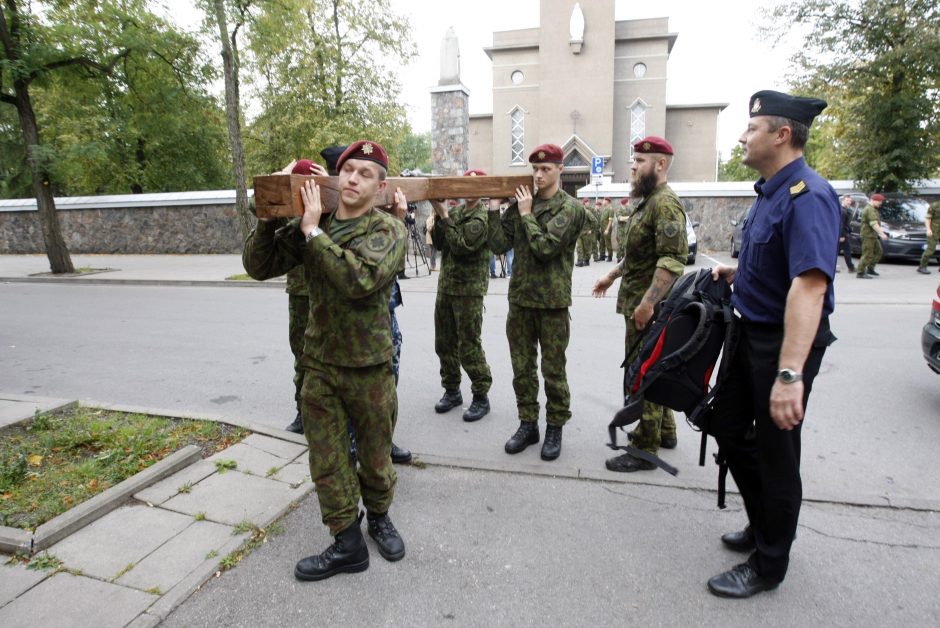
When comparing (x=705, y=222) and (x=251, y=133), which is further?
(x=251, y=133)

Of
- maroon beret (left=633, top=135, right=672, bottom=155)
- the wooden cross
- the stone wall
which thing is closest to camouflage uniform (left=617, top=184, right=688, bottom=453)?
maroon beret (left=633, top=135, right=672, bottom=155)

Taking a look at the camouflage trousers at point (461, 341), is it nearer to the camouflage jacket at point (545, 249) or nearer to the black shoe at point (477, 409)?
the black shoe at point (477, 409)

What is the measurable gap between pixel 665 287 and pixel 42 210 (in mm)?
16851

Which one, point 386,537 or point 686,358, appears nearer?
point 686,358

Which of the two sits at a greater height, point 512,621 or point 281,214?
point 281,214

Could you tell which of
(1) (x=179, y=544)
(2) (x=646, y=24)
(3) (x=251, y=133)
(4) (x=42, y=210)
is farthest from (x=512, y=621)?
(2) (x=646, y=24)

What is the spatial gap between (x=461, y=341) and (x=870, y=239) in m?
11.7

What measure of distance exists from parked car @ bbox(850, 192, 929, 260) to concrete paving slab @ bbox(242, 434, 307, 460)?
1491 cm

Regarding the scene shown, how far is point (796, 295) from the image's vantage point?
225cm

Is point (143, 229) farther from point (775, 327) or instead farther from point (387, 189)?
point (775, 327)

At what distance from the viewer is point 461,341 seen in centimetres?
485

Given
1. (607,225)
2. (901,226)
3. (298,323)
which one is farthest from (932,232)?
(298,323)

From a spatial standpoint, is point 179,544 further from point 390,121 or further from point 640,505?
point 390,121

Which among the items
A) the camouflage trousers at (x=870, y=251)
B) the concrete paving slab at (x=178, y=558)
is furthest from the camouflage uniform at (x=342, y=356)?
the camouflage trousers at (x=870, y=251)
